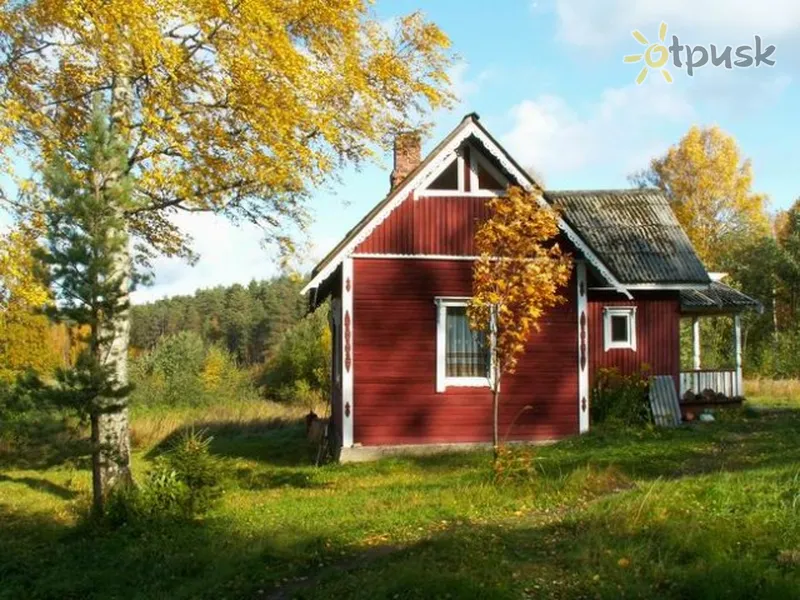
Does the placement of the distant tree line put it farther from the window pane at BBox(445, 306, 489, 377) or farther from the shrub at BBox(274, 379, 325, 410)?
the window pane at BBox(445, 306, 489, 377)

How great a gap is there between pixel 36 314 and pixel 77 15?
176 inches

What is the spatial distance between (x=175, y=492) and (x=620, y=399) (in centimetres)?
1098

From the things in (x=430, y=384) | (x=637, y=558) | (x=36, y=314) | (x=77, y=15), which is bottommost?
(x=637, y=558)

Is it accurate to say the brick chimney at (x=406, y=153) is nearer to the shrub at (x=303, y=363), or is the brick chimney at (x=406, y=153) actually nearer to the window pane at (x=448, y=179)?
the window pane at (x=448, y=179)

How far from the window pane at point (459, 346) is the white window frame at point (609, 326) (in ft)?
15.3

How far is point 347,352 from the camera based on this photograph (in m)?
15.8

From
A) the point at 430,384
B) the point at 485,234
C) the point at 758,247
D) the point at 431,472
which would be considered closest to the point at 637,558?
the point at 485,234

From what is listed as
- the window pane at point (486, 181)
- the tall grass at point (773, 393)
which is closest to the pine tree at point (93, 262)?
the window pane at point (486, 181)

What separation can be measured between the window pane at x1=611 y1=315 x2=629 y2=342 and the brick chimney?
6.23 m

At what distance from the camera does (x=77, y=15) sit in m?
11.9

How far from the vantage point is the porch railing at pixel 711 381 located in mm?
20984

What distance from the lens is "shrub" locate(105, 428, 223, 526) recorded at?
426 inches

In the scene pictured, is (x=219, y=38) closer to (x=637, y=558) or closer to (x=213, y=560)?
(x=213, y=560)

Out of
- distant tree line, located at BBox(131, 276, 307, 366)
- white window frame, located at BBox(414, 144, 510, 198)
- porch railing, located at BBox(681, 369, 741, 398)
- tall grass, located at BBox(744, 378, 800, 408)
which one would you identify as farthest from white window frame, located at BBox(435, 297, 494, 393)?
distant tree line, located at BBox(131, 276, 307, 366)
